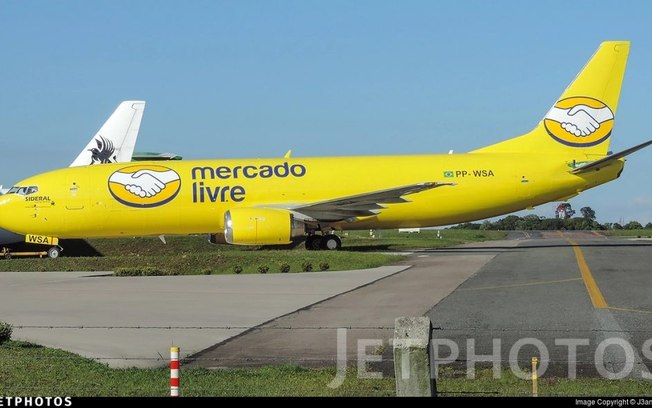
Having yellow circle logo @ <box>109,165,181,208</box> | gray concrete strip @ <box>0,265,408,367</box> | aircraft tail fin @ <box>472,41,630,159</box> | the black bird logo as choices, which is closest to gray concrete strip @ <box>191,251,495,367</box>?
gray concrete strip @ <box>0,265,408,367</box>

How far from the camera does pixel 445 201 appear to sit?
38.4m

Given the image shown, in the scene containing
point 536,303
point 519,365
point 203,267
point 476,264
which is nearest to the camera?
point 519,365

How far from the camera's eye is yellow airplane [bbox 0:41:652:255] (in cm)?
3725

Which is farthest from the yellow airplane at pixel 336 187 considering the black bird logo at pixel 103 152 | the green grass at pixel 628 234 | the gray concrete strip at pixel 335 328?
the green grass at pixel 628 234

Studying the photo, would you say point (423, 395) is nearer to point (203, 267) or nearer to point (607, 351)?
point (607, 351)

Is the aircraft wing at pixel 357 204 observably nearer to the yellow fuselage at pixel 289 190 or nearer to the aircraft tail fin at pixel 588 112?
the yellow fuselage at pixel 289 190

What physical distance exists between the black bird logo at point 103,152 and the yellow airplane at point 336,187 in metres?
15.2

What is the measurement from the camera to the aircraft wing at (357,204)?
3634 centimetres

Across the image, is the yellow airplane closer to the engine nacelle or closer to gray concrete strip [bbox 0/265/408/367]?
the engine nacelle

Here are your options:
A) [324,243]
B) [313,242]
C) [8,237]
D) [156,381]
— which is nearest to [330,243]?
[324,243]

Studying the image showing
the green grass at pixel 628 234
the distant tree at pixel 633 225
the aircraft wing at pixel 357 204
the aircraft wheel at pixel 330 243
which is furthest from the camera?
the distant tree at pixel 633 225

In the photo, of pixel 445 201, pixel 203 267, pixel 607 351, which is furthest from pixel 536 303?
pixel 445 201

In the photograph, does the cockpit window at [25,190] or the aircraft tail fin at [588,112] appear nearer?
the cockpit window at [25,190]

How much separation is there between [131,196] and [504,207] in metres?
15.1
